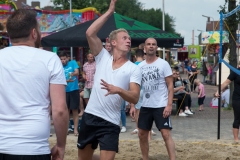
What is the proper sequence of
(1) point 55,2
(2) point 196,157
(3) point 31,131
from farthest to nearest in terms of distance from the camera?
(1) point 55,2 → (2) point 196,157 → (3) point 31,131

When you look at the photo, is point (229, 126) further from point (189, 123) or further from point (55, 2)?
point (55, 2)

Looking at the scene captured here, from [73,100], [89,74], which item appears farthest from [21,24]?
[89,74]

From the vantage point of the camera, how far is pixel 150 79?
269 inches

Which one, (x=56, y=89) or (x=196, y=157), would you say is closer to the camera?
(x=56, y=89)

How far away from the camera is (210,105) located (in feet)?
56.6

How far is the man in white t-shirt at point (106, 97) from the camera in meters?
5.03

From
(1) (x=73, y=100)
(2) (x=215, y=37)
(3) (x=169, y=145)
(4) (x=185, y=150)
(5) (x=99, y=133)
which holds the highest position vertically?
(2) (x=215, y=37)

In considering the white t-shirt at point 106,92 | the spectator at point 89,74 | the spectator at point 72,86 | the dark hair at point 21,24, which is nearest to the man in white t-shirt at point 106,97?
the white t-shirt at point 106,92

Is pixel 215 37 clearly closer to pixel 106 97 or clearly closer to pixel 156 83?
pixel 156 83

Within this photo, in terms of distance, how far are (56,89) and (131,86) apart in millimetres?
2039

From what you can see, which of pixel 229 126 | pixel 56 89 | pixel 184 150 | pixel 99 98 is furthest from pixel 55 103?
pixel 229 126

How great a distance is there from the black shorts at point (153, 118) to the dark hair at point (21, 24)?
3810 mm

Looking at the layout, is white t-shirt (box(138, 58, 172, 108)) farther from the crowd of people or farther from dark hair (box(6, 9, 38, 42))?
dark hair (box(6, 9, 38, 42))

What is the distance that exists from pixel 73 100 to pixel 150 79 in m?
3.60
